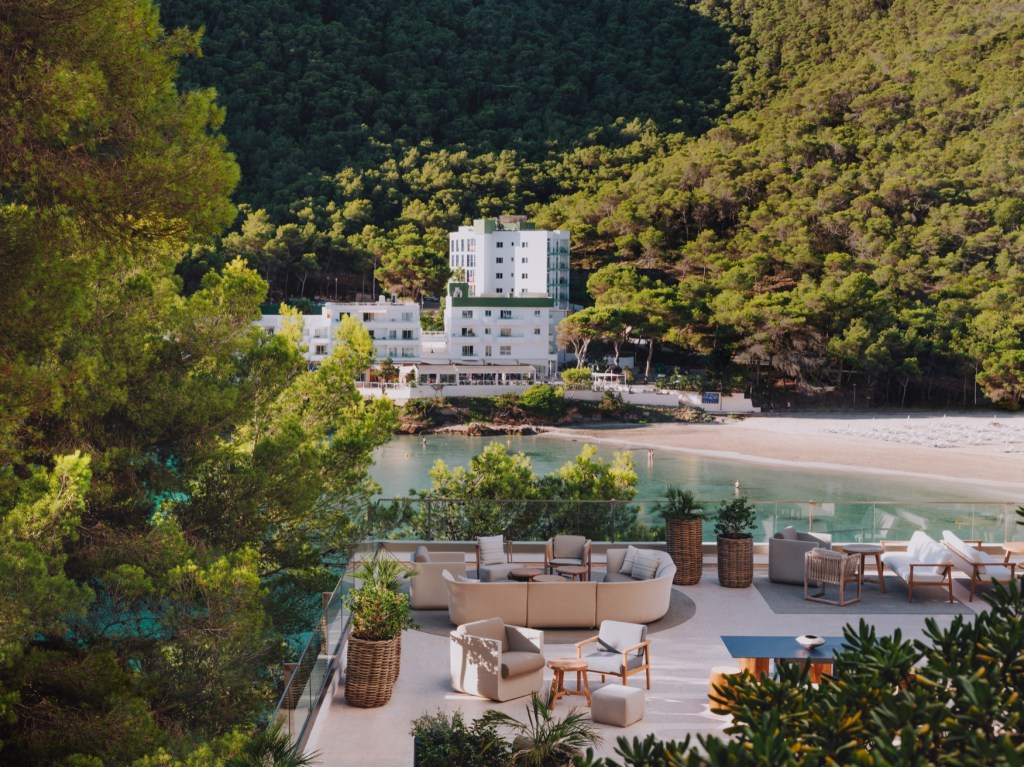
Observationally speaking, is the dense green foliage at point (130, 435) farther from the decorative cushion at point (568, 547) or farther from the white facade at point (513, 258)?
the white facade at point (513, 258)

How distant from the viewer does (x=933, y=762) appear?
2.41 meters

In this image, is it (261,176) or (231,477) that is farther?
(261,176)

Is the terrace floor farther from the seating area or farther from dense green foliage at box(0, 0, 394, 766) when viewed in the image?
dense green foliage at box(0, 0, 394, 766)

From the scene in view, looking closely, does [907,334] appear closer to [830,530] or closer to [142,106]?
[830,530]

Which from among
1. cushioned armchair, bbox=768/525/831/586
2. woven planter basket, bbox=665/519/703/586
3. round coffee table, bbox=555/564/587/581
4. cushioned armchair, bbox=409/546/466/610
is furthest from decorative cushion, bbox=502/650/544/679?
cushioned armchair, bbox=768/525/831/586

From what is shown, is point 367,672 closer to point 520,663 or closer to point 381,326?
point 520,663

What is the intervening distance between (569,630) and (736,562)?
2.33m

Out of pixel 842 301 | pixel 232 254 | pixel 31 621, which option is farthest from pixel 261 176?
pixel 31 621

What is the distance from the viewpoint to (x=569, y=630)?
8.70m

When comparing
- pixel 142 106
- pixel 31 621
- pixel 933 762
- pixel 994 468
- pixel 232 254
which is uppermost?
Answer: pixel 232 254

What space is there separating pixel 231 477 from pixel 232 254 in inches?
2308

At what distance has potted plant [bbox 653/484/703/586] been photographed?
404 inches

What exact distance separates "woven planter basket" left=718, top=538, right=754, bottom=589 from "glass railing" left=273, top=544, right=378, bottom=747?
4.09m

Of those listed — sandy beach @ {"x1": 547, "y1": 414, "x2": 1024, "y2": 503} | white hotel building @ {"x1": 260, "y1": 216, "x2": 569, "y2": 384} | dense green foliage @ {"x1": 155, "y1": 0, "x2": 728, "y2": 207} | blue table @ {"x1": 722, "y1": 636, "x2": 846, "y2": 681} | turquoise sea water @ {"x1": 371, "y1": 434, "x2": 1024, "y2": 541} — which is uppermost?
dense green foliage @ {"x1": 155, "y1": 0, "x2": 728, "y2": 207}
